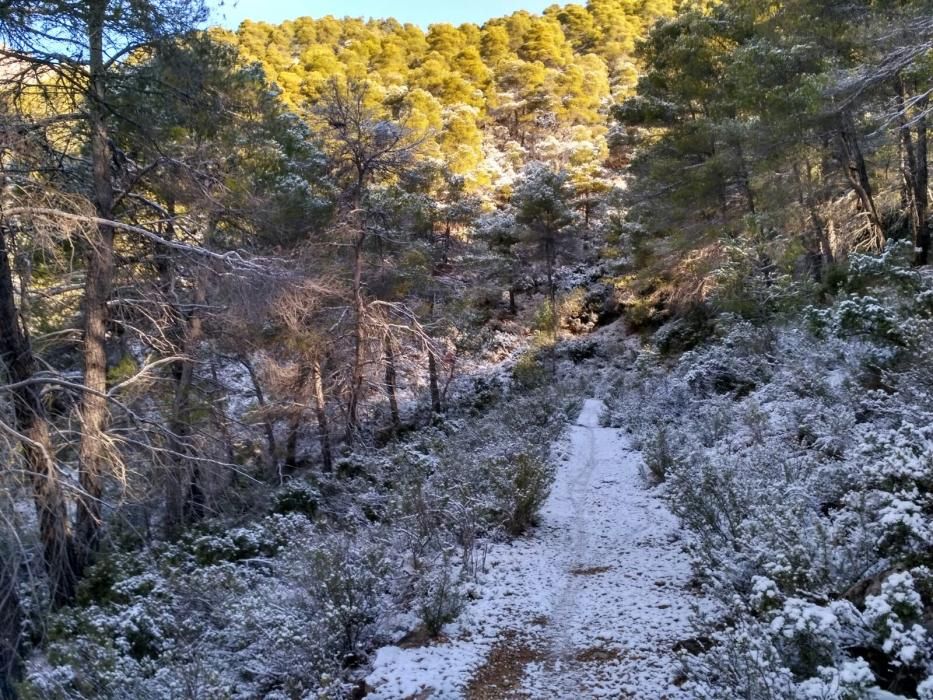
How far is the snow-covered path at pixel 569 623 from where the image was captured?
12.7 feet

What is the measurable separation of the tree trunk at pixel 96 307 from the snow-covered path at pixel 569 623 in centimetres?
301

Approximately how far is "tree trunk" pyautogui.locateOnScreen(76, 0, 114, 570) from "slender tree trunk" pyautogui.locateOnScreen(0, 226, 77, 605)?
0.25m

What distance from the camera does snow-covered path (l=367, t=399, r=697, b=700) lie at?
388cm

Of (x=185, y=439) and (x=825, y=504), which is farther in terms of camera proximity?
(x=185, y=439)

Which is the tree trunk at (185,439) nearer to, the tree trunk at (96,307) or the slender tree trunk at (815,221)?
the tree trunk at (96,307)

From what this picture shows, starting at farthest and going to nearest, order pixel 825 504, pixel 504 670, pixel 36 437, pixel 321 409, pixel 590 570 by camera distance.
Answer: pixel 321 409 < pixel 590 570 < pixel 36 437 < pixel 825 504 < pixel 504 670

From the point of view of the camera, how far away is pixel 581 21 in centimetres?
6288

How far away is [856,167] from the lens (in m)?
11.5

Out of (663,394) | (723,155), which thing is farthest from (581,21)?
(663,394)

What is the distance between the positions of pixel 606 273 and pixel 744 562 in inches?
1068

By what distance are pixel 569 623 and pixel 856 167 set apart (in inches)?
446

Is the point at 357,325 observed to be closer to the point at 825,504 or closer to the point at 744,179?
the point at 825,504

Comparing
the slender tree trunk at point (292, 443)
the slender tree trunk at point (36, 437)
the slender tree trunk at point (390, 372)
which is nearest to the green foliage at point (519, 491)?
the slender tree trunk at point (36, 437)

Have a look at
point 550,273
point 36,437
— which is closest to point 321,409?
point 36,437
